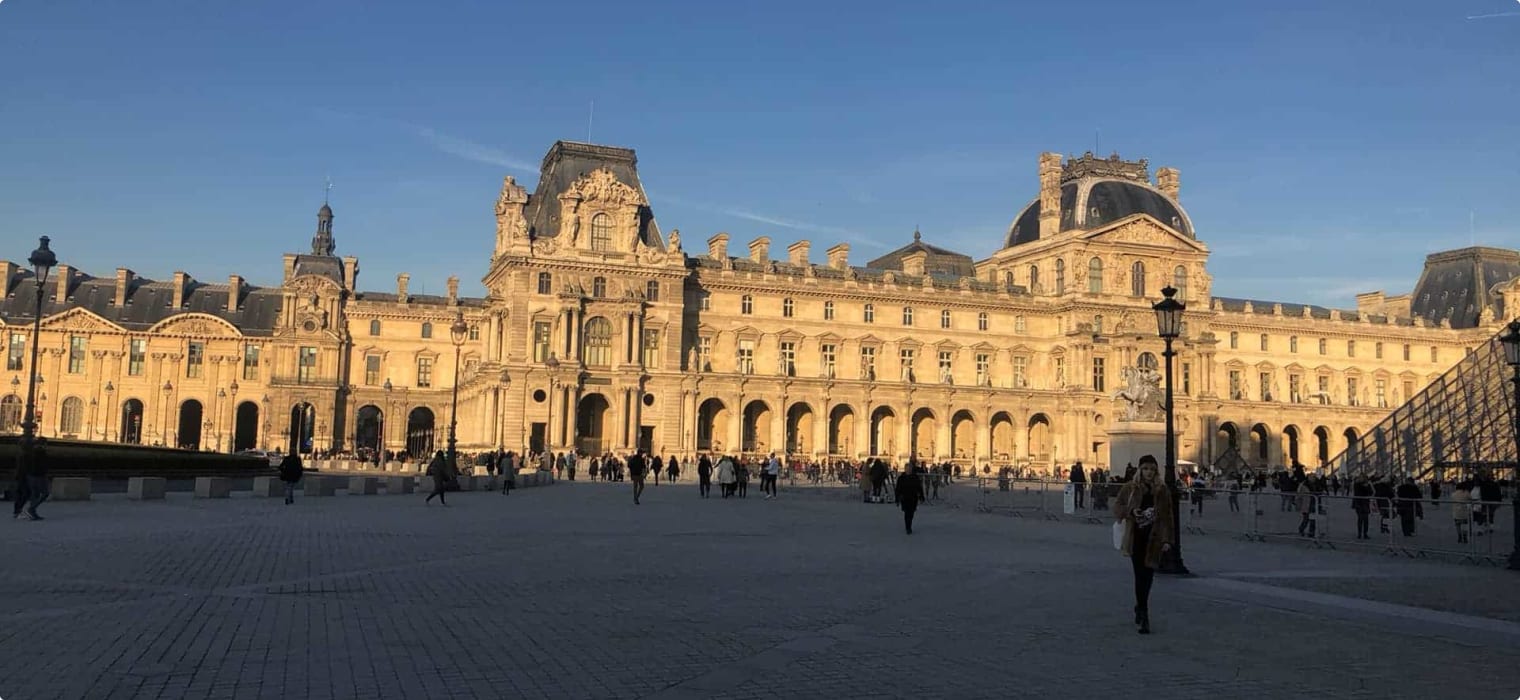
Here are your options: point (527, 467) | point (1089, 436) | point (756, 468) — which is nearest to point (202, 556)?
point (527, 467)

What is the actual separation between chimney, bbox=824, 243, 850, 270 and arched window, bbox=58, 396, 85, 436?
53561 millimetres

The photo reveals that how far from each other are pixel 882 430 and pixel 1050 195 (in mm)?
20240

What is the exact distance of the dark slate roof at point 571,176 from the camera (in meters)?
69.4

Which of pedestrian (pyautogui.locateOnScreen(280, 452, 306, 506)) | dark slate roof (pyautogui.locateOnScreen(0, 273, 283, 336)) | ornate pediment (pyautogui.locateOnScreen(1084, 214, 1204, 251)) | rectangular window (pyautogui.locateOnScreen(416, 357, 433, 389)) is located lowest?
pedestrian (pyautogui.locateOnScreen(280, 452, 306, 506))

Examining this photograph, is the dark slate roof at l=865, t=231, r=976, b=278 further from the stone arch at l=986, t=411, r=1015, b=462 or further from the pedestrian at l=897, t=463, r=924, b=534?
the pedestrian at l=897, t=463, r=924, b=534

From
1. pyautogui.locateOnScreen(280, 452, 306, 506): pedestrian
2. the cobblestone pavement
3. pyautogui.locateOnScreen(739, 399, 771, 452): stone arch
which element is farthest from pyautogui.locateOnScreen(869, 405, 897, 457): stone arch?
the cobblestone pavement

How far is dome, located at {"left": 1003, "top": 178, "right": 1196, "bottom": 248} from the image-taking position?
267 ft

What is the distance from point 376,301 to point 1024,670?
85.1m

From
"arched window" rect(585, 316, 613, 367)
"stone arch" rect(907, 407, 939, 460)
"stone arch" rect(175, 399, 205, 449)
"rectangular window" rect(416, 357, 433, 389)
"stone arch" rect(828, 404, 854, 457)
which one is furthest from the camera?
"rectangular window" rect(416, 357, 433, 389)

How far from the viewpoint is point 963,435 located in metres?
81.7

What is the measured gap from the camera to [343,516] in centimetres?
2556

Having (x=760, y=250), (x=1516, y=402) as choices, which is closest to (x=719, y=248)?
(x=760, y=250)

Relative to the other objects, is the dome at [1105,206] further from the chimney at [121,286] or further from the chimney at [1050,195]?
the chimney at [121,286]

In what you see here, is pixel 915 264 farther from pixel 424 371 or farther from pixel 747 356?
pixel 424 371
